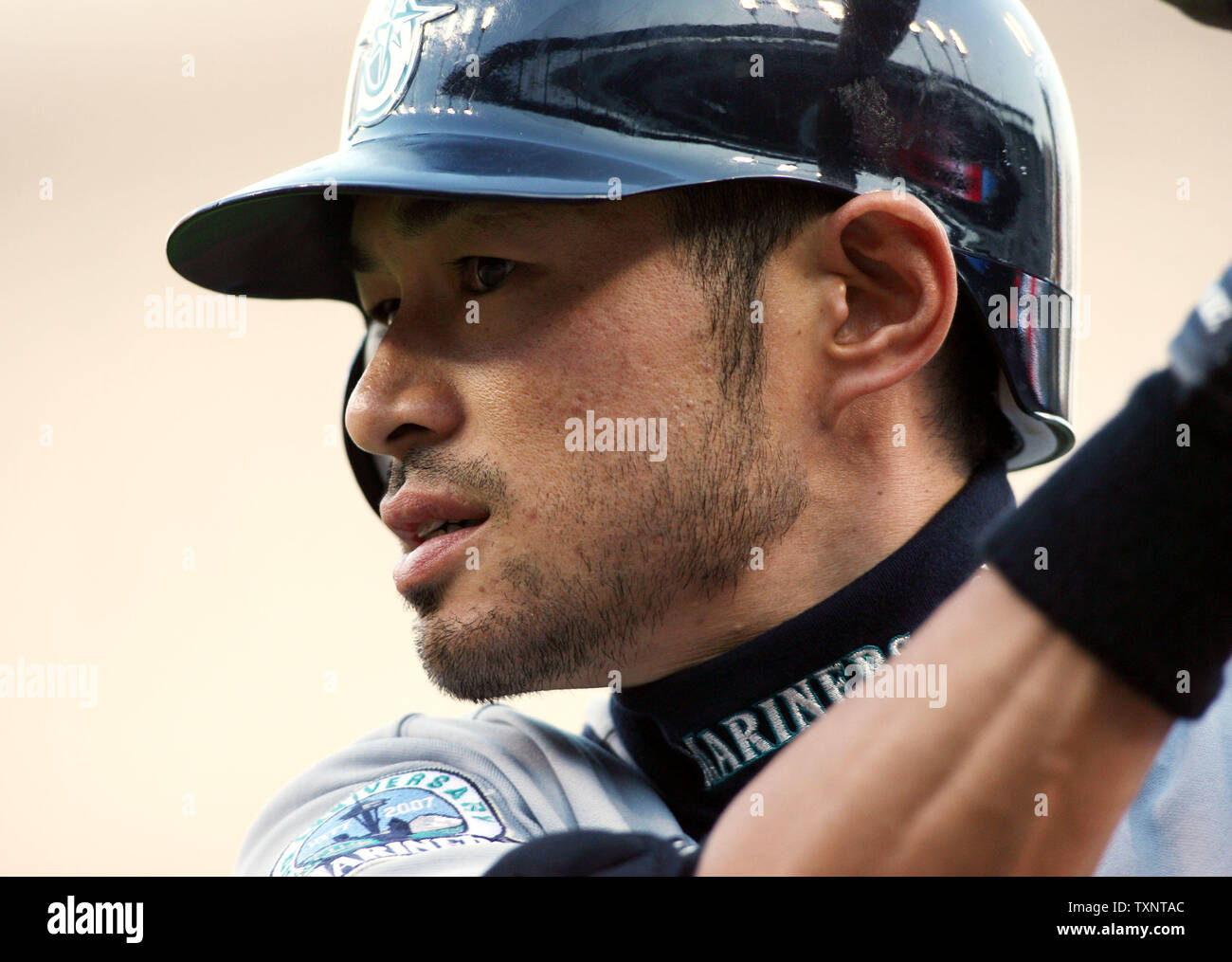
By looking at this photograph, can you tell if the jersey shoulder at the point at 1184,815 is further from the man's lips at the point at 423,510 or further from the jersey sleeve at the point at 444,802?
the man's lips at the point at 423,510

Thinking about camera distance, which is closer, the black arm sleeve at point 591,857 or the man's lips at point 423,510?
the black arm sleeve at point 591,857

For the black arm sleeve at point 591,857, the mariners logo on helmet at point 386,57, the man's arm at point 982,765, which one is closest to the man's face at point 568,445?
the mariners logo on helmet at point 386,57

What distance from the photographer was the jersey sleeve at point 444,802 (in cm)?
102

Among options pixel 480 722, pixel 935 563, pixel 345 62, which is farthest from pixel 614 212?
pixel 345 62

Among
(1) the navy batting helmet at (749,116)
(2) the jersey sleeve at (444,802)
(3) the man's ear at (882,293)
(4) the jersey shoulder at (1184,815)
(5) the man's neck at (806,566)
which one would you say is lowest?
(2) the jersey sleeve at (444,802)

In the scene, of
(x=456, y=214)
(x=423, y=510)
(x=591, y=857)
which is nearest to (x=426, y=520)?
(x=423, y=510)

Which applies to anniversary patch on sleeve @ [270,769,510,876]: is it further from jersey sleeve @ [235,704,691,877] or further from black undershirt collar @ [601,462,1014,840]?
black undershirt collar @ [601,462,1014,840]

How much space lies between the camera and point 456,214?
3.86ft

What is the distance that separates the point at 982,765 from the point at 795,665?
0.53 meters

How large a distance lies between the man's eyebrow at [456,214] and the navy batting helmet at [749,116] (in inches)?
1.3

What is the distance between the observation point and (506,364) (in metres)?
1.15

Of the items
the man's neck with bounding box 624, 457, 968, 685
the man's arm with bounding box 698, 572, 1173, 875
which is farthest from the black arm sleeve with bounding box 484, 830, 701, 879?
the man's neck with bounding box 624, 457, 968, 685

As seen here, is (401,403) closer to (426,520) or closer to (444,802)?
(426,520)
